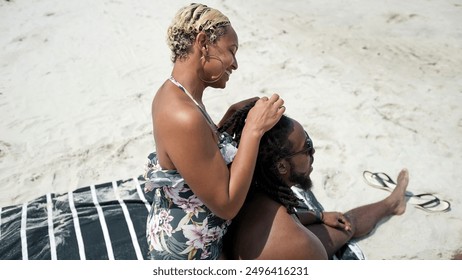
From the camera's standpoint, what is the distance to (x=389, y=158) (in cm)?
401

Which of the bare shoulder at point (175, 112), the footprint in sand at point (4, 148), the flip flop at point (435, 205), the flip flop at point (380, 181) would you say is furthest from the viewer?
the footprint in sand at point (4, 148)

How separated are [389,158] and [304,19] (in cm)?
330

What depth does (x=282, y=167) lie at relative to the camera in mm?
2023

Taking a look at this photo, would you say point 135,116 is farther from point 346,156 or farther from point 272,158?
point 272,158

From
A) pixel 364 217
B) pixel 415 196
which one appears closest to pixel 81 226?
pixel 364 217

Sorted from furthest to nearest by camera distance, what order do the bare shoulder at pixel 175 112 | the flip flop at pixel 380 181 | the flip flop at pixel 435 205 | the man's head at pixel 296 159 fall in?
the flip flop at pixel 380 181, the flip flop at pixel 435 205, the man's head at pixel 296 159, the bare shoulder at pixel 175 112

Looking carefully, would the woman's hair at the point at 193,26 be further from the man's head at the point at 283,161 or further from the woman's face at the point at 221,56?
the man's head at the point at 283,161

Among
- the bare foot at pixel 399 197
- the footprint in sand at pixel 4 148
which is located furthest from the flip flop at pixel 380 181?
the footprint in sand at pixel 4 148

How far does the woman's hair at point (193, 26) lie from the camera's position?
6.19 ft

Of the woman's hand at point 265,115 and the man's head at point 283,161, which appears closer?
the woman's hand at point 265,115

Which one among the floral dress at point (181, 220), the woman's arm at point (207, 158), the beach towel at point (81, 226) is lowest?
the beach towel at point (81, 226)

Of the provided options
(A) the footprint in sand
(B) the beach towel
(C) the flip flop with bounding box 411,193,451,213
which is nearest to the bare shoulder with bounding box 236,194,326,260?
(B) the beach towel

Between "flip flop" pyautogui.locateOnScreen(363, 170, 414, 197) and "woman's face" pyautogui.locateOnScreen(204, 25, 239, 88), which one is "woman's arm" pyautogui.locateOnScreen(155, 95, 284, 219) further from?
"flip flop" pyautogui.locateOnScreen(363, 170, 414, 197)

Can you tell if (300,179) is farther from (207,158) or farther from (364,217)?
(364,217)
